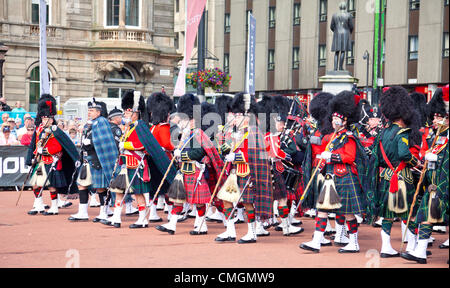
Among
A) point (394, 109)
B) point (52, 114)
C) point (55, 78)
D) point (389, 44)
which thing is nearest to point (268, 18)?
point (389, 44)

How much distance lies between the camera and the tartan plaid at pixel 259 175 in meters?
10.4

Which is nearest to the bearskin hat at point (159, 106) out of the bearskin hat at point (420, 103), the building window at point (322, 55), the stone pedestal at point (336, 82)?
the bearskin hat at point (420, 103)

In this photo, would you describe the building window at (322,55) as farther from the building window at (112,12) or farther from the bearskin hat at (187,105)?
the bearskin hat at (187,105)

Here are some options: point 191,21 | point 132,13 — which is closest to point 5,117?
point 191,21

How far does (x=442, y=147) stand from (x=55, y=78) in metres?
26.5

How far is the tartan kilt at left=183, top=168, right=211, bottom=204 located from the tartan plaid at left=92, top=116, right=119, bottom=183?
196cm

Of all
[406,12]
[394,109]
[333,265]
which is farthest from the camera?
[406,12]

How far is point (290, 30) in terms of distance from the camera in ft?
156

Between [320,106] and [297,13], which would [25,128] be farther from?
[297,13]

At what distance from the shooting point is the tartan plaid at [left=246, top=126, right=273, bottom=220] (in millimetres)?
10391

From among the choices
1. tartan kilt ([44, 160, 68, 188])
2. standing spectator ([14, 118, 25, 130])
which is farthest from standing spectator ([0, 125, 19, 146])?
tartan kilt ([44, 160, 68, 188])

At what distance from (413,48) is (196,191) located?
30.9 metres

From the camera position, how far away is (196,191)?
11008 millimetres
